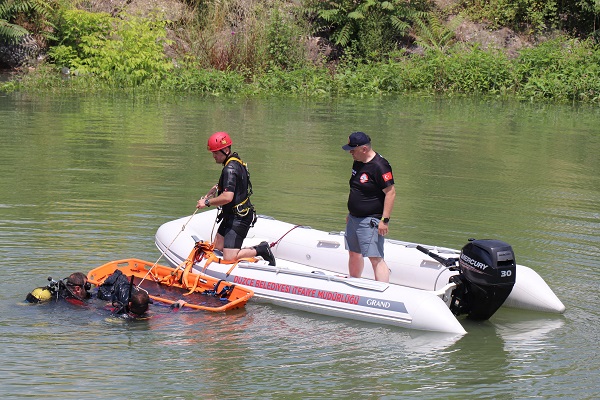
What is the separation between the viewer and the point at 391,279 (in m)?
9.97

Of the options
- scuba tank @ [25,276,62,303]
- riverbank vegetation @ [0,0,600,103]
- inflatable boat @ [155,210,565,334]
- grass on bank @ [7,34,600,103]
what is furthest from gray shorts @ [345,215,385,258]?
riverbank vegetation @ [0,0,600,103]

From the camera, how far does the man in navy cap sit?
890cm

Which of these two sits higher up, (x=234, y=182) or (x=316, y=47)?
(x=316, y=47)

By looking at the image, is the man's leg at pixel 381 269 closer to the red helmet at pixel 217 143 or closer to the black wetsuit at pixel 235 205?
the black wetsuit at pixel 235 205

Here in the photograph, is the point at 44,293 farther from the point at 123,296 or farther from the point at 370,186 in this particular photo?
the point at 370,186

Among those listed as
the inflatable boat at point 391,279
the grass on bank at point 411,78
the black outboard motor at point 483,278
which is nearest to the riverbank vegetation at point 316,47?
the grass on bank at point 411,78

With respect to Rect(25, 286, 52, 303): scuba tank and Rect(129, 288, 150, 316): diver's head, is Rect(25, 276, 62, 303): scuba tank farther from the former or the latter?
Rect(129, 288, 150, 316): diver's head

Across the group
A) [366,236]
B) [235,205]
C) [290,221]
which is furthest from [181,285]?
[290,221]

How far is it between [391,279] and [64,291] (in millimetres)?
3357

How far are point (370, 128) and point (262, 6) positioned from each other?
9450 mm

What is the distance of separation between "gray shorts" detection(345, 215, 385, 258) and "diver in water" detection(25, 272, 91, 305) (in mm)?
2601

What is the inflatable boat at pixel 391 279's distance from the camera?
8.53 meters

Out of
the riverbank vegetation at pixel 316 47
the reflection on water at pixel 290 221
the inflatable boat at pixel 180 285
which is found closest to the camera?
the reflection on water at pixel 290 221

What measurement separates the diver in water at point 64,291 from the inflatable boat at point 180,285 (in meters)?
0.33
